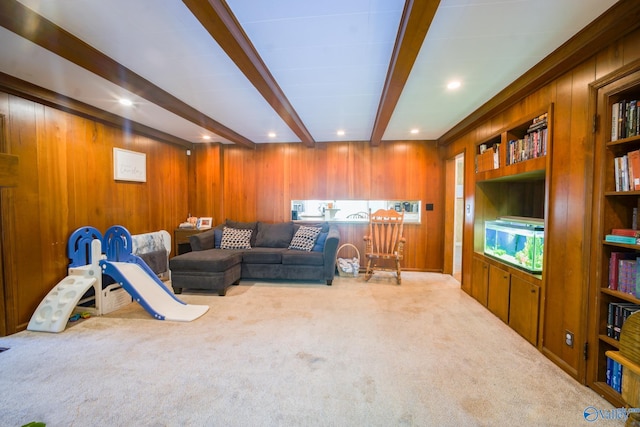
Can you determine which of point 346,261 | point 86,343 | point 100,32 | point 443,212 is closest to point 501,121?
point 443,212

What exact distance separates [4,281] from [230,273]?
80.4 inches

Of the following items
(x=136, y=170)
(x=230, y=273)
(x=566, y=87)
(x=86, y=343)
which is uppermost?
(x=566, y=87)

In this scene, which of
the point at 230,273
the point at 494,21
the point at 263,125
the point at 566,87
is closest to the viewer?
the point at 494,21

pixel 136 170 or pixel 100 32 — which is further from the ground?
pixel 100 32

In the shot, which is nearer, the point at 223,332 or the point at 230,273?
the point at 223,332

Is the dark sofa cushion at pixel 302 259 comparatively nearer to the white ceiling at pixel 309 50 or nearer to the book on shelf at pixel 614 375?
the white ceiling at pixel 309 50

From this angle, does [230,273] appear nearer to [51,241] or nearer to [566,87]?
[51,241]

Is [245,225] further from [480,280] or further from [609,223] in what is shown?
[609,223]

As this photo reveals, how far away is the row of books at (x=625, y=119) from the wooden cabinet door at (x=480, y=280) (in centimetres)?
175

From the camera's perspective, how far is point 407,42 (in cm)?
160

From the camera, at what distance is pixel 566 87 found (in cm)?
188

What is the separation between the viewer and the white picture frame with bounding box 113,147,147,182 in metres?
3.39

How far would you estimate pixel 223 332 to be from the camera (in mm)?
2359

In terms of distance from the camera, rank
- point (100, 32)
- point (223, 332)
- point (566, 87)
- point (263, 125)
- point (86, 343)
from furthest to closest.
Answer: point (263, 125)
point (223, 332)
point (86, 343)
point (566, 87)
point (100, 32)
